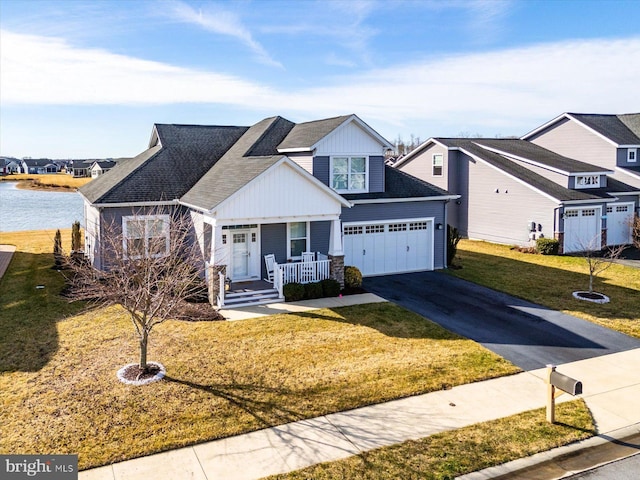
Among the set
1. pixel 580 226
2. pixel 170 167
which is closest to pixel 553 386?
pixel 170 167

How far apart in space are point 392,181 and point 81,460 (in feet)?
58.7

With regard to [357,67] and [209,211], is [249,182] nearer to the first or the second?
[209,211]

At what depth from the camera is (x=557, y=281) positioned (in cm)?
2058

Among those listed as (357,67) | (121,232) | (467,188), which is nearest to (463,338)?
(121,232)

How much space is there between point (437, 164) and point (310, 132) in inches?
584

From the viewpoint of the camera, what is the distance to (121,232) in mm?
19000

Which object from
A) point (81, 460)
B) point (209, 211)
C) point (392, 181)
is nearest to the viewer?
point (81, 460)

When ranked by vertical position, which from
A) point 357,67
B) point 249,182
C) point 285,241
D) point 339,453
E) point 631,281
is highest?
point 357,67

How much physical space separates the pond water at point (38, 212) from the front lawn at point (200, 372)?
2263 cm

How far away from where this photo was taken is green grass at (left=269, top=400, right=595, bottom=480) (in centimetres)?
759

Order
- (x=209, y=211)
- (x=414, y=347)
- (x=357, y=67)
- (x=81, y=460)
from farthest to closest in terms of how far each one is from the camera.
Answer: (x=357, y=67) → (x=209, y=211) → (x=414, y=347) → (x=81, y=460)

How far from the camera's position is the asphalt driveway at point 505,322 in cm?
1270

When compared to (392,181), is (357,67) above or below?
above

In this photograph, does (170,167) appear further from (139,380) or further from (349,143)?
(139,380)
